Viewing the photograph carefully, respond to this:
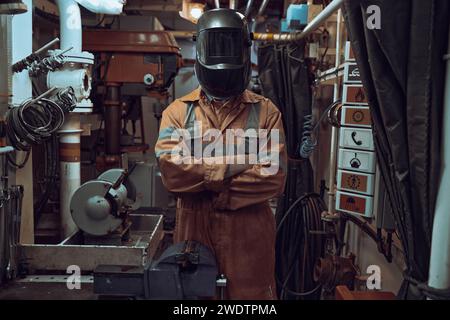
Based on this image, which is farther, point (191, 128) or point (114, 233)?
point (114, 233)

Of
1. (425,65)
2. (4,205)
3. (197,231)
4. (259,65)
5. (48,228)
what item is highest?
(259,65)

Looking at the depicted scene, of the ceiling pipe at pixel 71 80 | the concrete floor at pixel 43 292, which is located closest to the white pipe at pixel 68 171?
the ceiling pipe at pixel 71 80

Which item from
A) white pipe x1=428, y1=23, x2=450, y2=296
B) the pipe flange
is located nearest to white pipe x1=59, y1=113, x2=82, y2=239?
the pipe flange

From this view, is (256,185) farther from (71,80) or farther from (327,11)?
(71,80)

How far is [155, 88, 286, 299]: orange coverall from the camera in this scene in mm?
1780

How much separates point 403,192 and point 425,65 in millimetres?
296

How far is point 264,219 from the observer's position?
77.8 inches

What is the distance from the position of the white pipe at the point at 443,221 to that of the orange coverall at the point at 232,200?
0.91 metres

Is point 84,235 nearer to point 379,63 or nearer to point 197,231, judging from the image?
point 197,231

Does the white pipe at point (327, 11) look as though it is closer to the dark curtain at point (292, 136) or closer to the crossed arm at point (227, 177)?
the crossed arm at point (227, 177)

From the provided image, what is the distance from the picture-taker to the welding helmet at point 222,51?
1.88 metres

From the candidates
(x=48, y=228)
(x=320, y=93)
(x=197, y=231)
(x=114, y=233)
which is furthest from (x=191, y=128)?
(x=320, y=93)

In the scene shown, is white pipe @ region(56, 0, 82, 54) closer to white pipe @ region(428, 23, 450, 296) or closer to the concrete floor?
the concrete floor

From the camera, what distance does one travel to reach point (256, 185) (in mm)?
1788
